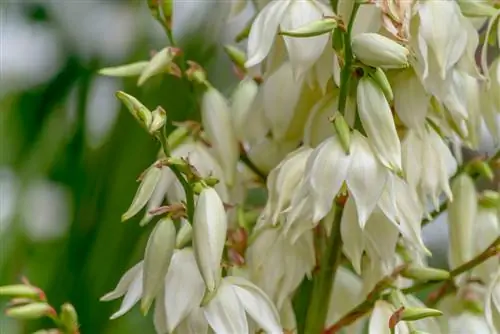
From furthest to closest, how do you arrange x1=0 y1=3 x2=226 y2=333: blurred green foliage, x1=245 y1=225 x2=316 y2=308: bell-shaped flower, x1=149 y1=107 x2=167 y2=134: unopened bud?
x1=0 y1=3 x2=226 y2=333: blurred green foliage, x1=245 y1=225 x2=316 y2=308: bell-shaped flower, x1=149 y1=107 x2=167 y2=134: unopened bud

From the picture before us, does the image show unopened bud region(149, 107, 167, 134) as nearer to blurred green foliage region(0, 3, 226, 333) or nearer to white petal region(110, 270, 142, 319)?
white petal region(110, 270, 142, 319)

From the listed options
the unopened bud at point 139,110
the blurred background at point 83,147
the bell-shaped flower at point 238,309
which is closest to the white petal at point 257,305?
the bell-shaped flower at point 238,309

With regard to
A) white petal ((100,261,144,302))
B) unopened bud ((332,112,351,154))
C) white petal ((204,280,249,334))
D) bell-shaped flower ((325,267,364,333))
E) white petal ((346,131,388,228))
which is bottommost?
bell-shaped flower ((325,267,364,333))

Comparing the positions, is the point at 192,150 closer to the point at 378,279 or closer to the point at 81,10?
the point at 378,279

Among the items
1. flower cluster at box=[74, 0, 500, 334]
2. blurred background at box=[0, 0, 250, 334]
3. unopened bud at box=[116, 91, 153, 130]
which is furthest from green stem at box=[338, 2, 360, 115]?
blurred background at box=[0, 0, 250, 334]

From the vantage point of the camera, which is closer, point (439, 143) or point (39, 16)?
point (439, 143)

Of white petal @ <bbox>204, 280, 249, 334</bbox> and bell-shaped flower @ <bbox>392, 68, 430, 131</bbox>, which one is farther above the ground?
bell-shaped flower @ <bbox>392, 68, 430, 131</bbox>

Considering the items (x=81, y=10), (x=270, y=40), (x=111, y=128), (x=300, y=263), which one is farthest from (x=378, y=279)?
(x=81, y=10)

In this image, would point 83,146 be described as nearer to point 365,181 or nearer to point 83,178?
point 83,178
